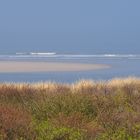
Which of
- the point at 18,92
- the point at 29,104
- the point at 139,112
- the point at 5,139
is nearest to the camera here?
the point at 5,139

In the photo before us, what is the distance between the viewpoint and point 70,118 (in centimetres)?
1148

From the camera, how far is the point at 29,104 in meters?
13.6

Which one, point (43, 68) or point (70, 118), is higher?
point (70, 118)

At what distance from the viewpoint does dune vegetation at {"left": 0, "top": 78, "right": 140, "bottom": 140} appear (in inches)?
412

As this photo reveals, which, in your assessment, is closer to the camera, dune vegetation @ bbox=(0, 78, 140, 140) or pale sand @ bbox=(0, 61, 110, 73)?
dune vegetation @ bbox=(0, 78, 140, 140)

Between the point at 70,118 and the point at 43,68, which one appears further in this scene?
the point at 43,68

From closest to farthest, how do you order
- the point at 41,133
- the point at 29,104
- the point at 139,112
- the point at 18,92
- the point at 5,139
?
the point at 5,139 → the point at 41,133 → the point at 139,112 → the point at 29,104 → the point at 18,92

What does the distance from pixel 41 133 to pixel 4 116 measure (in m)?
0.69

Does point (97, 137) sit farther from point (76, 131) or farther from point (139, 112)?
point (139, 112)

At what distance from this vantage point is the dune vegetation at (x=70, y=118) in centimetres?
1047

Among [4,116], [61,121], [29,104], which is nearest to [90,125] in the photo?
[61,121]

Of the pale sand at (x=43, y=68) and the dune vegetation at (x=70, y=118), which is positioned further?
the pale sand at (x=43, y=68)

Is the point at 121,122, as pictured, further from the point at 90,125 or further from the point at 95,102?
the point at 95,102

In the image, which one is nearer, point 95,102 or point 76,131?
point 76,131
